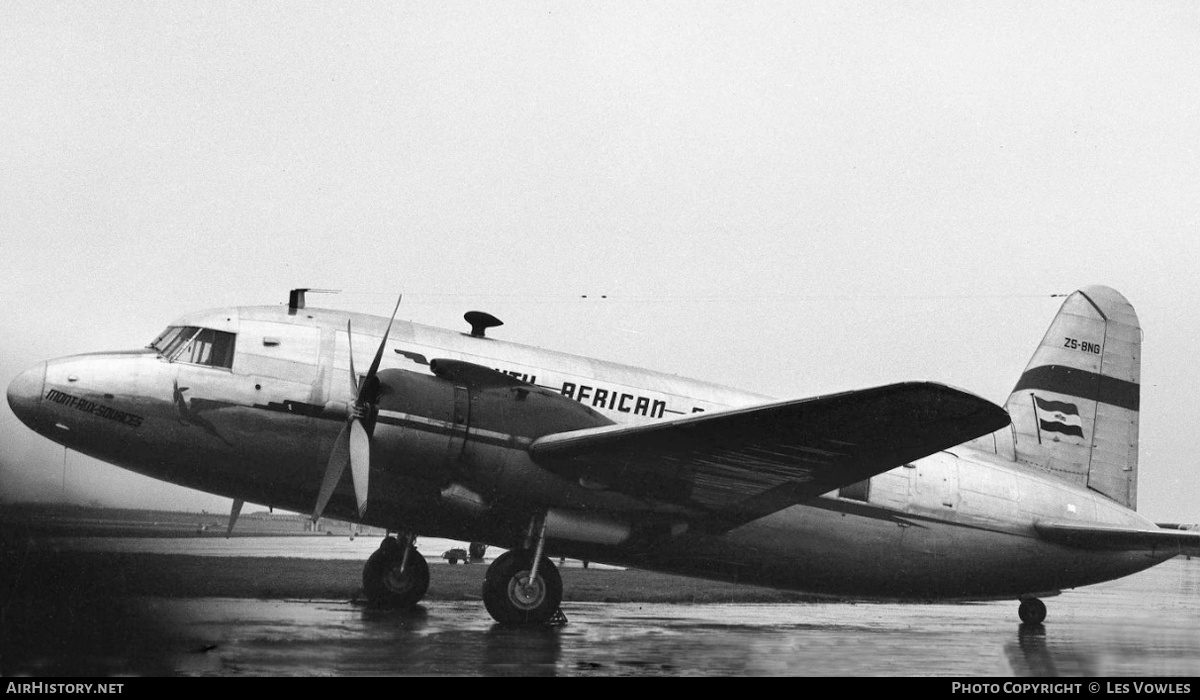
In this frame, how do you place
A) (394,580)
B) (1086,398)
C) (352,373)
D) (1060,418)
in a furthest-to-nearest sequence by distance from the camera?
(1086,398) → (1060,418) → (394,580) → (352,373)

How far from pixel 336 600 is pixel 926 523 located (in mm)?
8744

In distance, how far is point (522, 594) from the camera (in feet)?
38.5

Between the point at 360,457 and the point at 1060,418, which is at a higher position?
the point at 1060,418

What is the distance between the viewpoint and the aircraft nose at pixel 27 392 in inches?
457

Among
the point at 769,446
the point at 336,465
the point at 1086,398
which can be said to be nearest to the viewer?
the point at 336,465

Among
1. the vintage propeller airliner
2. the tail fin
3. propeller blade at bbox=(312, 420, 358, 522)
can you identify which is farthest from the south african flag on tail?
propeller blade at bbox=(312, 420, 358, 522)

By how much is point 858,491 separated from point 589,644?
16.4ft

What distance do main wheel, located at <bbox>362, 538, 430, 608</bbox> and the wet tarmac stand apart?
295mm

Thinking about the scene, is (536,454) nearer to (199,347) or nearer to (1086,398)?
(199,347)

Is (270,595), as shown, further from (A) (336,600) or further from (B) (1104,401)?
(B) (1104,401)

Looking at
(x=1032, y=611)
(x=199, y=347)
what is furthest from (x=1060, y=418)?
(x=199, y=347)

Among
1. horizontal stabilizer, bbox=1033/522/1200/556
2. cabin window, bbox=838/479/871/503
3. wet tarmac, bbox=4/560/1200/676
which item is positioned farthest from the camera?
horizontal stabilizer, bbox=1033/522/1200/556

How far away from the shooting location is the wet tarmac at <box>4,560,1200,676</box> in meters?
7.99

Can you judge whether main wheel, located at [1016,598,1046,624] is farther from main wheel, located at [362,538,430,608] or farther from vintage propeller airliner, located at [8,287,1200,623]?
main wheel, located at [362,538,430,608]
